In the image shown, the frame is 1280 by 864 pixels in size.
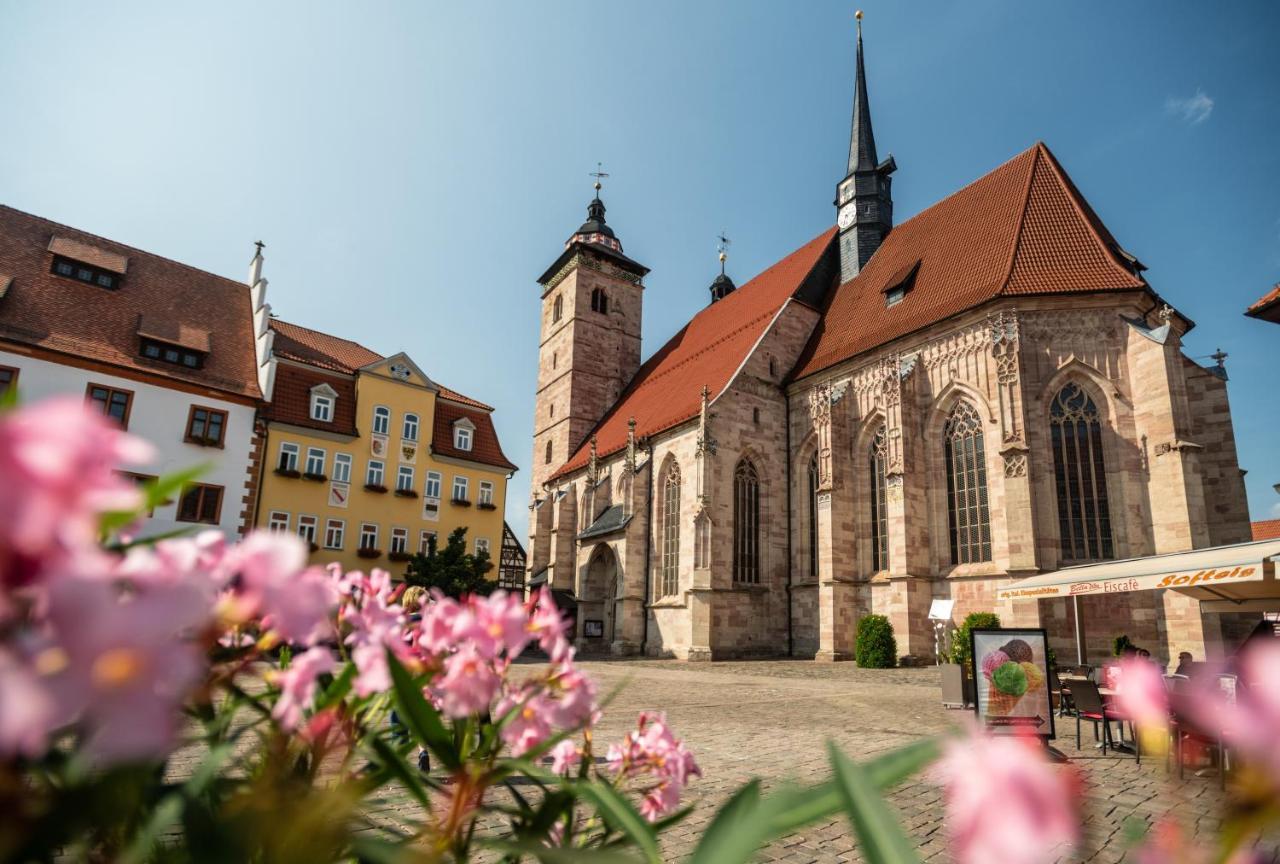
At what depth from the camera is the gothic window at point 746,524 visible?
76.7ft

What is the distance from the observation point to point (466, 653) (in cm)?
137

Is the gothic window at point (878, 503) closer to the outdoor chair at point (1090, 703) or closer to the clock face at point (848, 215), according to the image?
the clock face at point (848, 215)

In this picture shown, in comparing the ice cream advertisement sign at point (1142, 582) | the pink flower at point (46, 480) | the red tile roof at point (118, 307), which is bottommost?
the pink flower at point (46, 480)

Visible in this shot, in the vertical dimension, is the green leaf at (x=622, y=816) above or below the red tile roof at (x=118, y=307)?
below

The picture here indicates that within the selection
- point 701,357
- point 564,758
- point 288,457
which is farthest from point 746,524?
point 564,758

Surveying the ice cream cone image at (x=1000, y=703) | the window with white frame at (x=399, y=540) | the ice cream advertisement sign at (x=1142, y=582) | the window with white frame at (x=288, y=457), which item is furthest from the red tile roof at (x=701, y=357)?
the ice cream cone image at (x=1000, y=703)

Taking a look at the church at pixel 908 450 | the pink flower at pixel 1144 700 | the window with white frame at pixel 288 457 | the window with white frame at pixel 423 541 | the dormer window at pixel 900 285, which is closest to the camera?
the pink flower at pixel 1144 700

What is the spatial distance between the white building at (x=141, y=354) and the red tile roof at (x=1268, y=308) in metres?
23.0

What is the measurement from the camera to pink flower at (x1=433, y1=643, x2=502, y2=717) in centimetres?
132

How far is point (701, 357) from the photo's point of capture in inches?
1160

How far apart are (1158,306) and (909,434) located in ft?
22.6

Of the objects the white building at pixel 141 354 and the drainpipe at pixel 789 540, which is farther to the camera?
the drainpipe at pixel 789 540

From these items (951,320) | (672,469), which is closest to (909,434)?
(951,320)

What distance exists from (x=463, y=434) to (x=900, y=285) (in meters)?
16.0
